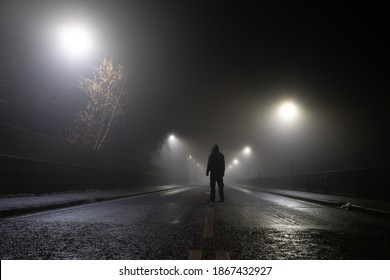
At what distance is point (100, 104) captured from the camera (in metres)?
21.9

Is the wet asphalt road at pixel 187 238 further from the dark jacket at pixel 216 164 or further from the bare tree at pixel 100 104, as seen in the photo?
the bare tree at pixel 100 104

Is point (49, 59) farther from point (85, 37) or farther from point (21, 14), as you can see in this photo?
point (85, 37)

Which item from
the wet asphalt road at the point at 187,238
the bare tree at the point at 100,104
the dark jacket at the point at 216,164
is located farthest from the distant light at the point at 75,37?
the wet asphalt road at the point at 187,238

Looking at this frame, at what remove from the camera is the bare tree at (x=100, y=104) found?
71.2 feet

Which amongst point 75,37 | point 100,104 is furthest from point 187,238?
point 100,104

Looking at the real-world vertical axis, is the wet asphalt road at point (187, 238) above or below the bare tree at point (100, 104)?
below

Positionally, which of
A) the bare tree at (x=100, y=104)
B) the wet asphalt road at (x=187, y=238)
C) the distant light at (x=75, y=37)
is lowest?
the wet asphalt road at (x=187, y=238)

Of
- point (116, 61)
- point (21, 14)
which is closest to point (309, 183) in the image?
point (116, 61)

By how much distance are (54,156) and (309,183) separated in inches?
656

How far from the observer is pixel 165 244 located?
16.8 ft

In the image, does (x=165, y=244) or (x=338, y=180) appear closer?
(x=165, y=244)

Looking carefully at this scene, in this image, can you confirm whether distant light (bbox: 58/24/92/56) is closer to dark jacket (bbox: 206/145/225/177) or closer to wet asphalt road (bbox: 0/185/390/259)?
dark jacket (bbox: 206/145/225/177)

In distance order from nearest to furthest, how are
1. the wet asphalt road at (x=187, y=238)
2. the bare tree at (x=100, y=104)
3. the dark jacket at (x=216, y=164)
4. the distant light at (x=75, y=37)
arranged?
1. the wet asphalt road at (x=187, y=238)
2. the dark jacket at (x=216, y=164)
3. the distant light at (x=75, y=37)
4. the bare tree at (x=100, y=104)

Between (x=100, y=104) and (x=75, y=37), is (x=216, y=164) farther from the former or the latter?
(x=100, y=104)
